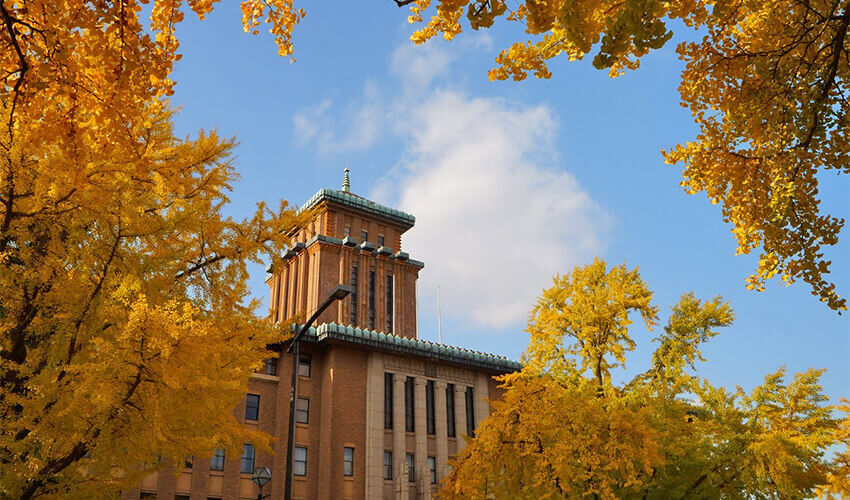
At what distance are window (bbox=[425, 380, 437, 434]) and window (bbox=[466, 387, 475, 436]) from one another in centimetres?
248

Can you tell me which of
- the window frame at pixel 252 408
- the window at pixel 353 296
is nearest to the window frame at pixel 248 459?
the window frame at pixel 252 408

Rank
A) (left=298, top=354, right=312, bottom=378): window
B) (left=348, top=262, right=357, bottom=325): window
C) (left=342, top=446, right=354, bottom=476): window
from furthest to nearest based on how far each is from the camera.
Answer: (left=348, top=262, right=357, bottom=325): window, (left=298, top=354, right=312, bottom=378): window, (left=342, top=446, right=354, bottom=476): window

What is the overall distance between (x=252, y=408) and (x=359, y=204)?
90.7 feet

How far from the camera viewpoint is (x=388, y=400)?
37531 mm

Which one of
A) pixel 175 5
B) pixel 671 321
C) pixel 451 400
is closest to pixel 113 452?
pixel 175 5

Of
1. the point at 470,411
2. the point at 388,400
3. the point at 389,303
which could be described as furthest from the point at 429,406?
the point at 389,303

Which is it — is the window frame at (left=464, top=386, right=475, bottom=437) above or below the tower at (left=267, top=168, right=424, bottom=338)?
below

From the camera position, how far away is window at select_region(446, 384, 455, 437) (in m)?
38.9

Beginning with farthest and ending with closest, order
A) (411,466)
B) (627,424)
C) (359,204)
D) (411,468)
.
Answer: (359,204) → (411,466) → (411,468) → (627,424)

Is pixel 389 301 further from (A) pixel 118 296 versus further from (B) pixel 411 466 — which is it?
(A) pixel 118 296

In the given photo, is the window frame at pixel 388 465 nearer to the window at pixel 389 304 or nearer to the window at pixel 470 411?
the window at pixel 470 411

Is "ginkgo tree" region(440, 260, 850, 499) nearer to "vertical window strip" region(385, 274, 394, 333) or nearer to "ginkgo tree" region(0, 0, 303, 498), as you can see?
"ginkgo tree" region(0, 0, 303, 498)

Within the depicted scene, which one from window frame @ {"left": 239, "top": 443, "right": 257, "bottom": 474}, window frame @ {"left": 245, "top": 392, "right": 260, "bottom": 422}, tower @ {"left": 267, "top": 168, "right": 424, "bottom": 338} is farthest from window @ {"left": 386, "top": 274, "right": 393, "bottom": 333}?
window frame @ {"left": 239, "top": 443, "right": 257, "bottom": 474}

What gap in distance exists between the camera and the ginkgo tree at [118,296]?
798 centimetres
